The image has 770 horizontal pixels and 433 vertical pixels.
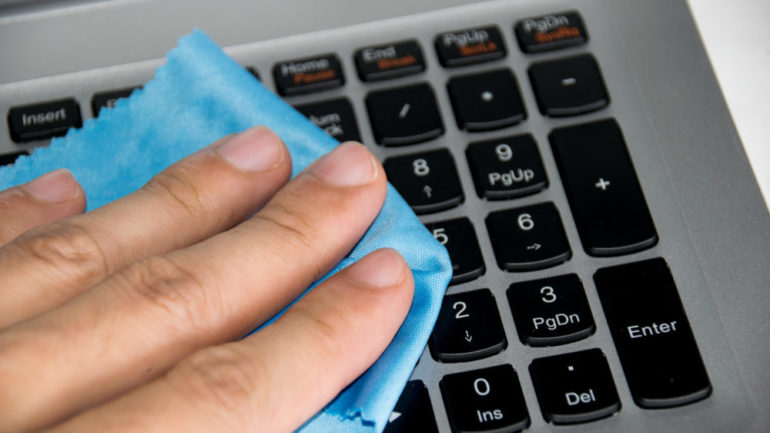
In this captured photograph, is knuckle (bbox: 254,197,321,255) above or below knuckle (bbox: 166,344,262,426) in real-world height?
above

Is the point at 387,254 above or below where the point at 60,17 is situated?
below

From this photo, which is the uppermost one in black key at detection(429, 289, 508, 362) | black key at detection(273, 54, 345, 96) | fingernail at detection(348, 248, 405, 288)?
black key at detection(273, 54, 345, 96)

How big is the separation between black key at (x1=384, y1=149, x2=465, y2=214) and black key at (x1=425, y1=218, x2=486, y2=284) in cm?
1

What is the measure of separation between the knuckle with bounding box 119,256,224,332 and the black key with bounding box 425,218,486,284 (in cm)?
14

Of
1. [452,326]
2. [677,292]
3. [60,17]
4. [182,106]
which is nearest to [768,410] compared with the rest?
[677,292]

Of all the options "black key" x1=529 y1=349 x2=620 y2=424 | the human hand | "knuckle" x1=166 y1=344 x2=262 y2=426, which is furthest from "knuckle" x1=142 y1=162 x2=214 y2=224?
"black key" x1=529 y1=349 x2=620 y2=424

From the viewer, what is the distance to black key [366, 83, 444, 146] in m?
0.54

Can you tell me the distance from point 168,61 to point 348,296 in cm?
20

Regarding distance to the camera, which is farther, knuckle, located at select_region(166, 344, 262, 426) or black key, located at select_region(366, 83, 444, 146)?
black key, located at select_region(366, 83, 444, 146)

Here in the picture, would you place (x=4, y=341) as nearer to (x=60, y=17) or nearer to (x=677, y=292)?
(x=60, y=17)

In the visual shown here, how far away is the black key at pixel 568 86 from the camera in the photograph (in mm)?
544

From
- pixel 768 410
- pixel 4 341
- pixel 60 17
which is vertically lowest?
pixel 768 410

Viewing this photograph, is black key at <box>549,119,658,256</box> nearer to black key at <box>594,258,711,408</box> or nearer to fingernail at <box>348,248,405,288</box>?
black key at <box>594,258,711,408</box>

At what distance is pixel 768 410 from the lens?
47 centimetres
